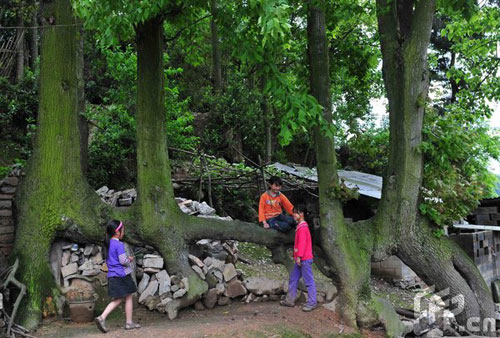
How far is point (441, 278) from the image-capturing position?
786cm

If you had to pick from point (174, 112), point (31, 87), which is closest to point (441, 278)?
point (174, 112)

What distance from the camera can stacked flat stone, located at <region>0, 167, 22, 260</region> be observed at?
757 centimetres

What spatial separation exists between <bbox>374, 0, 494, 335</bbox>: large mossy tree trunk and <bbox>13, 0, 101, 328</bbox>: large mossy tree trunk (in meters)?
4.99

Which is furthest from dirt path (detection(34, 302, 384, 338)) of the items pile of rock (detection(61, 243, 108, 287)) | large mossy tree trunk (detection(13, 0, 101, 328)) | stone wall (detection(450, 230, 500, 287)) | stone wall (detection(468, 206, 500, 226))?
stone wall (detection(468, 206, 500, 226))

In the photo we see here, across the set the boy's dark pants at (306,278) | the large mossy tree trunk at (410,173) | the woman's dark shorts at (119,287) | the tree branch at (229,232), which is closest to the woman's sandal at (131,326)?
the woman's dark shorts at (119,287)

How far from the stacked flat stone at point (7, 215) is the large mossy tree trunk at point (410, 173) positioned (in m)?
6.23

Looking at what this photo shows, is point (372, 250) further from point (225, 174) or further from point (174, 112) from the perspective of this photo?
point (174, 112)

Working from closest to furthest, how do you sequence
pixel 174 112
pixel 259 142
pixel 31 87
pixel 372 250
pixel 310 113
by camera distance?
pixel 310 113 < pixel 372 250 < pixel 174 112 < pixel 31 87 < pixel 259 142

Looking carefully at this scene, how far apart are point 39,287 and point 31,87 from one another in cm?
864

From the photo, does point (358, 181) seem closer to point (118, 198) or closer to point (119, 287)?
point (118, 198)

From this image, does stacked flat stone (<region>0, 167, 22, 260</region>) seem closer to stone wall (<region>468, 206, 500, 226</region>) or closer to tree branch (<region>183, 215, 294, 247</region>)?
tree branch (<region>183, 215, 294, 247</region>)

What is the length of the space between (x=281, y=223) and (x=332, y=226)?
0.89 m

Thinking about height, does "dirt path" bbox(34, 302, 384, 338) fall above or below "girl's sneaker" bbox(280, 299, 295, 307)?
below

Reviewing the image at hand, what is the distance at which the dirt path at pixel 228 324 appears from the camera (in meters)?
6.23
